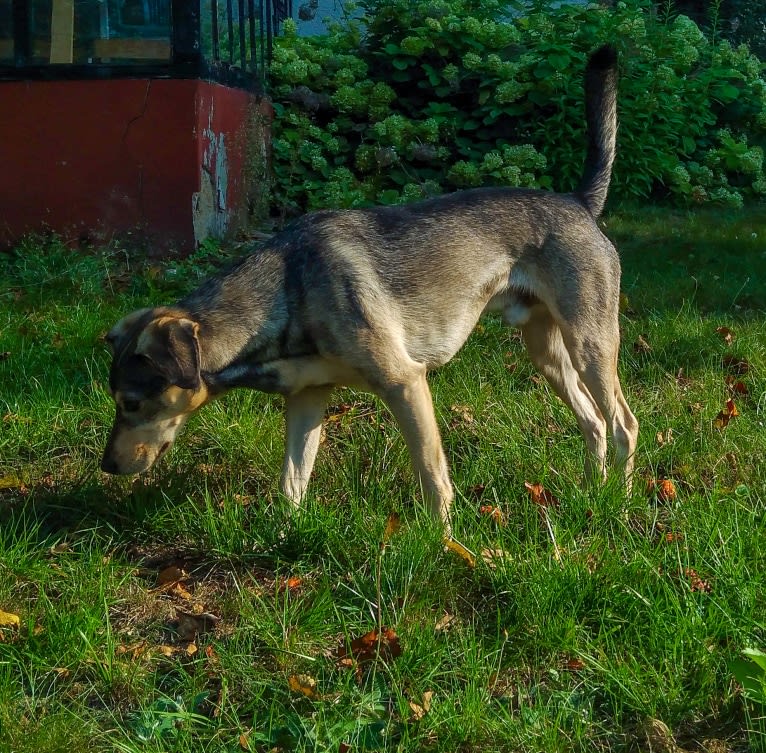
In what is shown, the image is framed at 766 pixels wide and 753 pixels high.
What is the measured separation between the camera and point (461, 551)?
12.0ft

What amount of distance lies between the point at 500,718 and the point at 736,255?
21.9ft

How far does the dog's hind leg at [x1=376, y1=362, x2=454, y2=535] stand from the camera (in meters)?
4.18

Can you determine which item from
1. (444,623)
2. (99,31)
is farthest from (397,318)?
(99,31)

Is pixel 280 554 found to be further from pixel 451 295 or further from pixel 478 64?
pixel 478 64

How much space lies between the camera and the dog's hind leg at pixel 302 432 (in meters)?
4.50

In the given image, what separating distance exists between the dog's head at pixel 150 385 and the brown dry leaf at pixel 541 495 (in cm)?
144

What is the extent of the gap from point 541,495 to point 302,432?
113 cm

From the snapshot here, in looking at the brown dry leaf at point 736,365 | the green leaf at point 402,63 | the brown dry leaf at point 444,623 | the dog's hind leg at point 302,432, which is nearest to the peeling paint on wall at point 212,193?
the green leaf at point 402,63

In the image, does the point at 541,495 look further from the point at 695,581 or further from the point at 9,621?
the point at 9,621

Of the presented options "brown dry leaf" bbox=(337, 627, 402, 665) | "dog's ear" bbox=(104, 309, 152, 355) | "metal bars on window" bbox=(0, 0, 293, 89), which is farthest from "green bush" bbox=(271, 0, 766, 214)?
"brown dry leaf" bbox=(337, 627, 402, 665)

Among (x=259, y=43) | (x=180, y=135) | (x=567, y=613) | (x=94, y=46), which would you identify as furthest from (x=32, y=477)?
(x=259, y=43)

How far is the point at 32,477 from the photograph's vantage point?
15.3ft

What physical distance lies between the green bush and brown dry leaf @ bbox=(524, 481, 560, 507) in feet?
19.0

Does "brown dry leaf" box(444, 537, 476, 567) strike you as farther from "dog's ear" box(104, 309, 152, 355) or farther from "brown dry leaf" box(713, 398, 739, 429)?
"brown dry leaf" box(713, 398, 739, 429)
